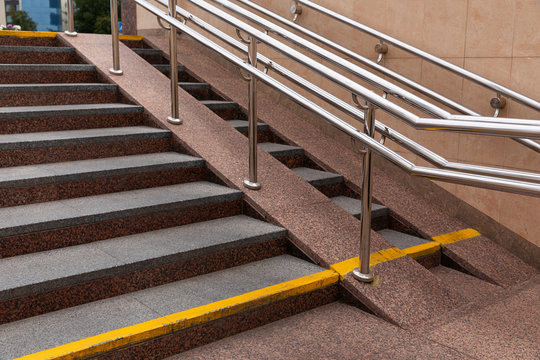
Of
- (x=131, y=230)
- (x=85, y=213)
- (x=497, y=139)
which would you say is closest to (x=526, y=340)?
(x=497, y=139)

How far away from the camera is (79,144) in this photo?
3.13 metres

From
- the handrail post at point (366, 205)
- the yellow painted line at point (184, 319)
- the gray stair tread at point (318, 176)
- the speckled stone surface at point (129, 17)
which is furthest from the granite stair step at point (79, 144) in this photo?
the speckled stone surface at point (129, 17)

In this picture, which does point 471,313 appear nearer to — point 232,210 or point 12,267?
point 232,210

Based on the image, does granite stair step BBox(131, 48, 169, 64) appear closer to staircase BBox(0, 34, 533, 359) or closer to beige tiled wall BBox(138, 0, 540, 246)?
staircase BBox(0, 34, 533, 359)

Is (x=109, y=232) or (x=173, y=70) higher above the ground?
(x=173, y=70)

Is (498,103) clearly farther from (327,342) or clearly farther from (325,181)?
(327,342)

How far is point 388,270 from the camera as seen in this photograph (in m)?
2.74

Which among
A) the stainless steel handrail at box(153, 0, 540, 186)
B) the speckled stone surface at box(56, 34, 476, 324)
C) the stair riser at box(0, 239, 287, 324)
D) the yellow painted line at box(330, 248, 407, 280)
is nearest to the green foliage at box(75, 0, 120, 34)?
the speckled stone surface at box(56, 34, 476, 324)

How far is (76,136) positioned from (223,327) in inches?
62.5

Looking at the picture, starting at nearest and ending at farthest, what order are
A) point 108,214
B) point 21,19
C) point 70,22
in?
point 108,214
point 70,22
point 21,19

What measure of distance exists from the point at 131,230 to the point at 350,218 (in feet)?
4.08

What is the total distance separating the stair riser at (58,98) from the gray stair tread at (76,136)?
0.42 meters

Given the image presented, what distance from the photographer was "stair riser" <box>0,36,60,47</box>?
4.37 meters

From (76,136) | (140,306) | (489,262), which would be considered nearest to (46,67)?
(76,136)
